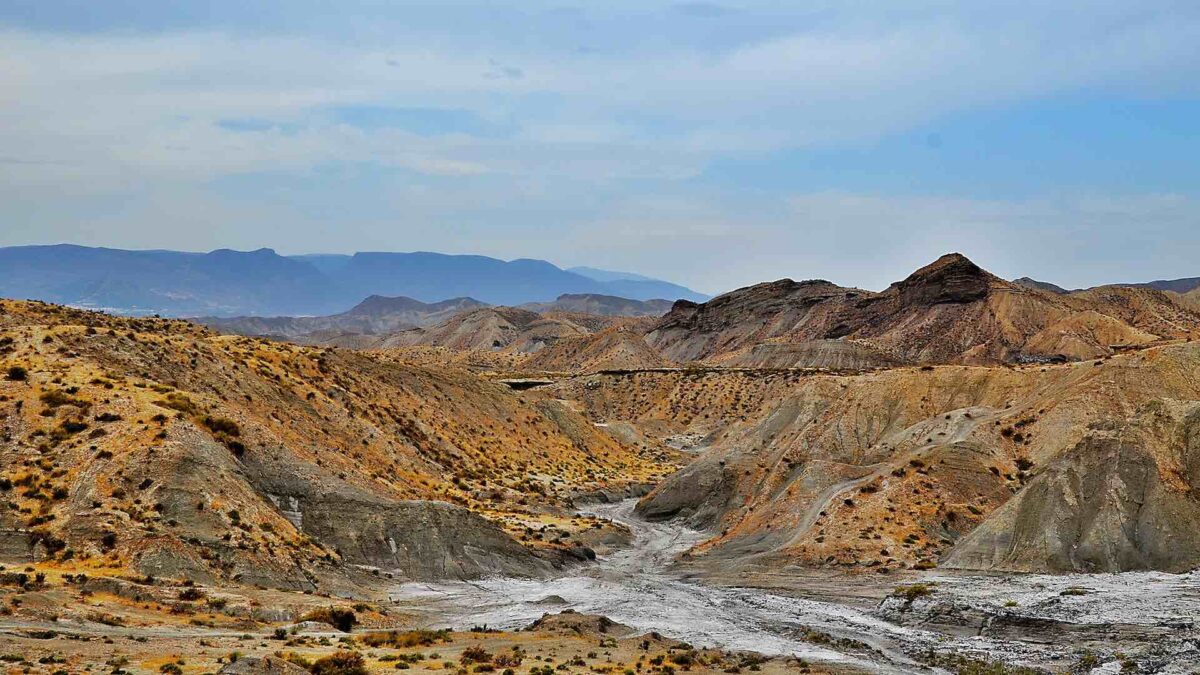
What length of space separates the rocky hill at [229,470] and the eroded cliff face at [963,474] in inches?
523

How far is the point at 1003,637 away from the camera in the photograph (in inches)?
1655

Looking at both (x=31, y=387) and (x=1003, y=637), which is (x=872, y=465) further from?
(x=31, y=387)

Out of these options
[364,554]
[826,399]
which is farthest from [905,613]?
[826,399]

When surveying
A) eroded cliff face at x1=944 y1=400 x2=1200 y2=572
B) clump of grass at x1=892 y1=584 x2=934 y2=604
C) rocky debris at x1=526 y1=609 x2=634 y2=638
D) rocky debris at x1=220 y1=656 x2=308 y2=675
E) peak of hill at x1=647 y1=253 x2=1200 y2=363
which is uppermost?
peak of hill at x1=647 y1=253 x2=1200 y2=363

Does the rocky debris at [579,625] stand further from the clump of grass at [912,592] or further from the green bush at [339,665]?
the clump of grass at [912,592]

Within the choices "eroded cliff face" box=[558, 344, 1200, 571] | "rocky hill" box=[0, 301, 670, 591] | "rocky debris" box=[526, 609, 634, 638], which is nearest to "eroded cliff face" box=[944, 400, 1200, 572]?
"eroded cliff face" box=[558, 344, 1200, 571]

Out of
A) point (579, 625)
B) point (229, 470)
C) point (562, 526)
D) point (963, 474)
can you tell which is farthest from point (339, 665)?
point (963, 474)

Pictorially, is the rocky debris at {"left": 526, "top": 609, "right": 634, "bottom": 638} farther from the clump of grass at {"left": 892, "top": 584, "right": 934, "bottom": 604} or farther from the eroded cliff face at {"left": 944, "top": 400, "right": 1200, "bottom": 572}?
the eroded cliff face at {"left": 944, "top": 400, "right": 1200, "bottom": 572}

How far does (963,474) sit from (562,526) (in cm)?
2666

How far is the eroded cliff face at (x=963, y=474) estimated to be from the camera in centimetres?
5288

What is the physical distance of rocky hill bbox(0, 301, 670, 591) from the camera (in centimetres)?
4562

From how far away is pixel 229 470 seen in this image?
52188 mm

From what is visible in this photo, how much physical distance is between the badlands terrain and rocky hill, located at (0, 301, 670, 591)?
20 centimetres

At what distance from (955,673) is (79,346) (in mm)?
52660
